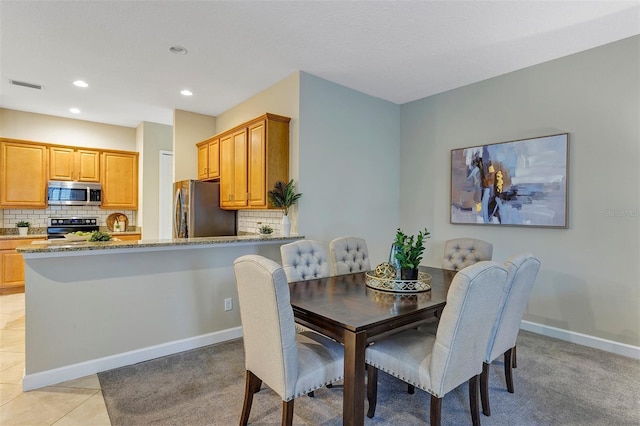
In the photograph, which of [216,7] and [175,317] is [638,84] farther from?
[175,317]

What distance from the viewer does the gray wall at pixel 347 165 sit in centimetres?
381

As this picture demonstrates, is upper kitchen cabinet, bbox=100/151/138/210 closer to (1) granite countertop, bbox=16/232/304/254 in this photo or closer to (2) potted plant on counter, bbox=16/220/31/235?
(2) potted plant on counter, bbox=16/220/31/235

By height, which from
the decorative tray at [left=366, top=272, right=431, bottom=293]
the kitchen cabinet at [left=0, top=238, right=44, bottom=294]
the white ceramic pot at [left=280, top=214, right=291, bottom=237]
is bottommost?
→ the kitchen cabinet at [left=0, top=238, right=44, bottom=294]

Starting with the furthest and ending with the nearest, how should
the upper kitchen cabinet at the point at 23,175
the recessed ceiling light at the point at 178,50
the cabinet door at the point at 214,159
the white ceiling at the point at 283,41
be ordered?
the upper kitchen cabinet at the point at 23,175 < the cabinet door at the point at 214,159 < the recessed ceiling light at the point at 178,50 < the white ceiling at the point at 283,41

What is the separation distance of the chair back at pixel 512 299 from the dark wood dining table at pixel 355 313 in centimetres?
38

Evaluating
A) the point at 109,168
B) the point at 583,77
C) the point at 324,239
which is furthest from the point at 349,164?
the point at 109,168

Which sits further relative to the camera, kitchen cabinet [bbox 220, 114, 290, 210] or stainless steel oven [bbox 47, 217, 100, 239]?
stainless steel oven [bbox 47, 217, 100, 239]

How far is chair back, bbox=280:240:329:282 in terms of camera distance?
2.60 metres

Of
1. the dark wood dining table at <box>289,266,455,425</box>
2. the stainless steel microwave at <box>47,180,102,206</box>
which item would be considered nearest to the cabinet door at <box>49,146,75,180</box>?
the stainless steel microwave at <box>47,180,102,206</box>

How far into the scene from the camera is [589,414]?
2145 millimetres

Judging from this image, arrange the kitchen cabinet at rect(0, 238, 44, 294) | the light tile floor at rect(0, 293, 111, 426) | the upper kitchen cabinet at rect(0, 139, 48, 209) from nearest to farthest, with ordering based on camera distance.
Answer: the light tile floor at rect(0, 293, 111, 426) → the kitchen cabinet at rect(0, 238, 44, 294) → the upper kitchen cabinet at rect(0, 139, 48, 209)

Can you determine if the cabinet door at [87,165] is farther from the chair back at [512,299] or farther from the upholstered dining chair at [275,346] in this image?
the chair back at [512,299]

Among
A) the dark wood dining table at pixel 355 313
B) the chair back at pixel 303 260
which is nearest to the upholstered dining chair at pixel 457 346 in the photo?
the dark wood dining table at pixel 355 313

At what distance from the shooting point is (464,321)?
1635 mm
